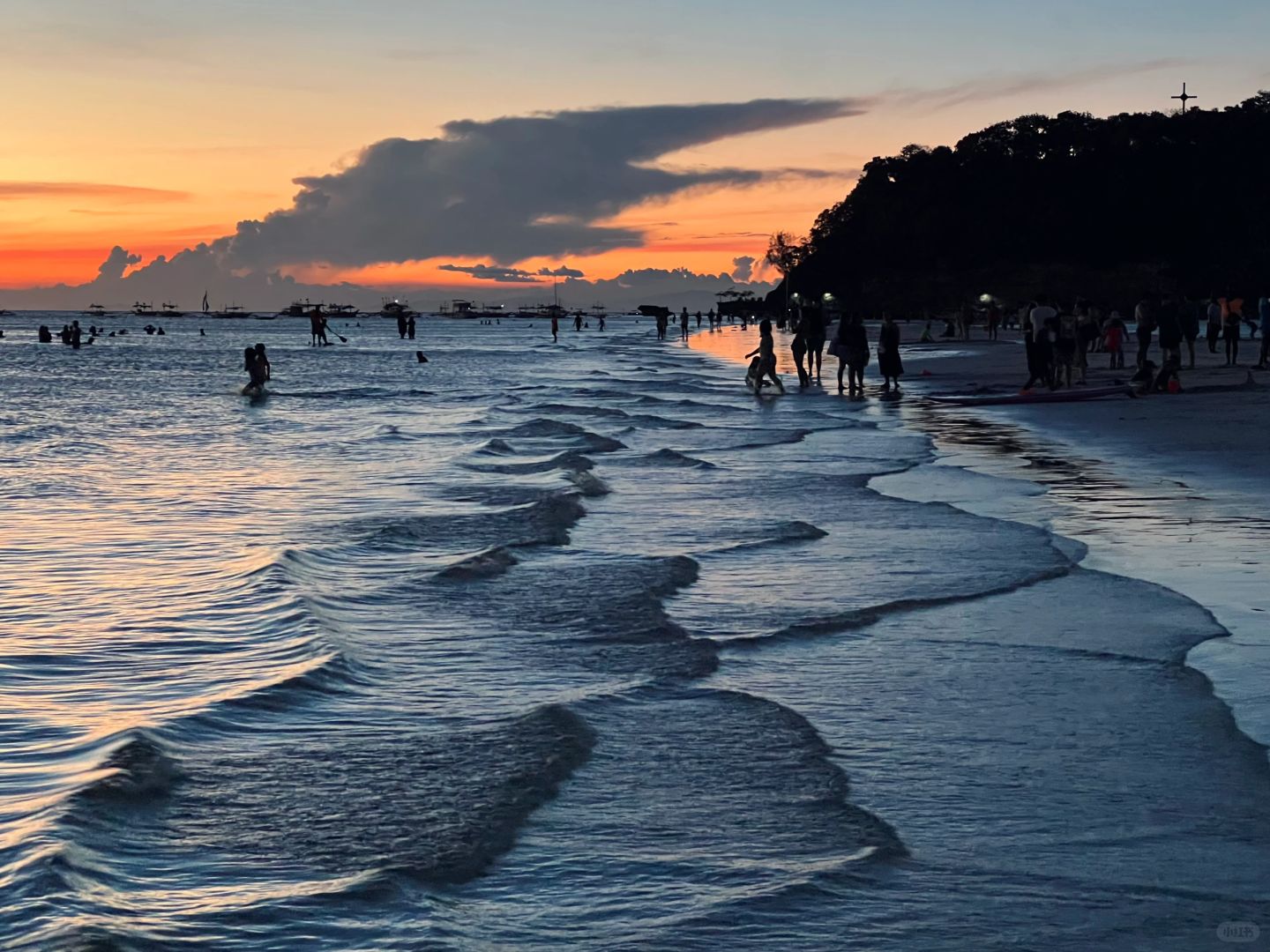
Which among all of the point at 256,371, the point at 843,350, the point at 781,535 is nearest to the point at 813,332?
the point at 843,350

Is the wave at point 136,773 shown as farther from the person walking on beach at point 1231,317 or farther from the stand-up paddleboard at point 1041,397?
the person walking on beach at point 1231,317

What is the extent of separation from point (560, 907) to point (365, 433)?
2238cm

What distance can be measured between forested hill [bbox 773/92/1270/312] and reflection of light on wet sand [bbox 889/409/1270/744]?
120m

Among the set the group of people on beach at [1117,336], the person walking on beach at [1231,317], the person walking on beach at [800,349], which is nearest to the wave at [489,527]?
the group of people on beach at [1117,336]

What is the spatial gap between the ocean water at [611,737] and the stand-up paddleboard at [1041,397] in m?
12.5

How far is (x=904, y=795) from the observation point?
524cm

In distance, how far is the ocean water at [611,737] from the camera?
4270 mm

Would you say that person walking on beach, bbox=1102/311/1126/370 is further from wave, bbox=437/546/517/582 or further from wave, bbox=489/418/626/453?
wave, bbox=437/546/517/582

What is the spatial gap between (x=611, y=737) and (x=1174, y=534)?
21.5 feet

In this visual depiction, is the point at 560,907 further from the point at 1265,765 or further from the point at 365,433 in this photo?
the point at 365,433

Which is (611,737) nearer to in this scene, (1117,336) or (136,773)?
(136,773)

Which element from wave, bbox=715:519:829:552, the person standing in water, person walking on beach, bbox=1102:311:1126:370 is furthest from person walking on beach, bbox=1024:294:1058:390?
the person standing in water

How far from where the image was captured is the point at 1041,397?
2659cm

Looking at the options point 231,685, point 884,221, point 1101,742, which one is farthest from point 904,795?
point 884,221
